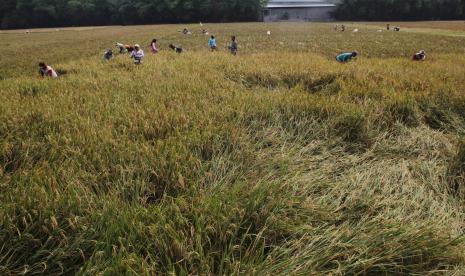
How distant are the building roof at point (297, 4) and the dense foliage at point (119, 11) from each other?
22.3 m

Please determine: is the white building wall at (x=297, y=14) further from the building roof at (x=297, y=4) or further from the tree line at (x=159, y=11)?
the tree line at (x=159, y=11)

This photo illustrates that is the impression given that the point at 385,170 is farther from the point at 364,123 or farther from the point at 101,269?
the point at 101,269

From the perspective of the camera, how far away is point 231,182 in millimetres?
3346

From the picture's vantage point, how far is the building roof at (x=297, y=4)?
9654 cm

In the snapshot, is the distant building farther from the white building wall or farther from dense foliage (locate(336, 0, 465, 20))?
dense foliage (locate(336, 0, 465, 20))

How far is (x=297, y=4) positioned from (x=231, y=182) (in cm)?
11038

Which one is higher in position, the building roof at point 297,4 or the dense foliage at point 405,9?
the building roof at point 297,4

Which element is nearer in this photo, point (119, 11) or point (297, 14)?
point (119, 11)

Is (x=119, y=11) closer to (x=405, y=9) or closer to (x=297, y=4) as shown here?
(x=297, y=4)

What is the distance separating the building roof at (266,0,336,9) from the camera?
317 ft

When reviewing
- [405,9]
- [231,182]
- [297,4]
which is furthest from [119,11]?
[231,182]

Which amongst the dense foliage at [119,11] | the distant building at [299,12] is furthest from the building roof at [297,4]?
the dense foliage at [119,11]

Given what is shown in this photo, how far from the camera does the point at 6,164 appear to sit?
11.0 feet

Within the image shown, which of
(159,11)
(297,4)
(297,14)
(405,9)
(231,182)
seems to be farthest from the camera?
(297,4)
